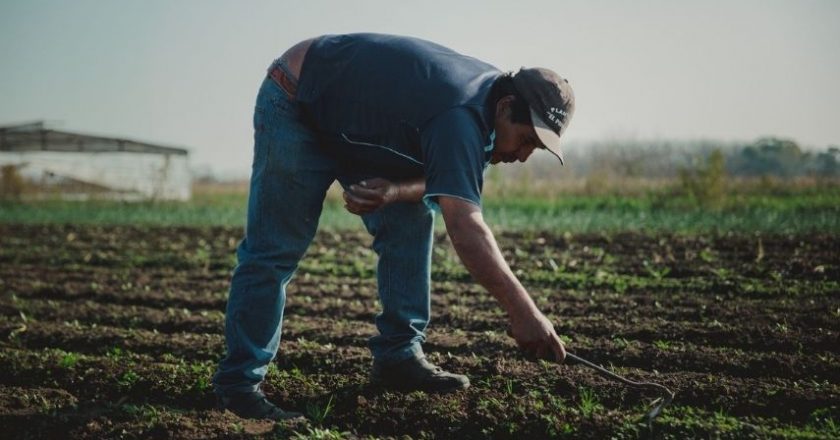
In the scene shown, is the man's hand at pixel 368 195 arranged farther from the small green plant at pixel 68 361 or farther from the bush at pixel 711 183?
the bush at pixel 711 183

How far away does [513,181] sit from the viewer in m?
18.2

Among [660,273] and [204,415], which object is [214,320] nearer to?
[204,415]

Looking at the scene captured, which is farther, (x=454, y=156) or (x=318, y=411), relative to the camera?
(x=318, y=411)

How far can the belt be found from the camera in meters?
3.03

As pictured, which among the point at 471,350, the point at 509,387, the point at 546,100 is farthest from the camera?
the point at 471,350

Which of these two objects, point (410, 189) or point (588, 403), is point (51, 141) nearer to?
point (410, 189)

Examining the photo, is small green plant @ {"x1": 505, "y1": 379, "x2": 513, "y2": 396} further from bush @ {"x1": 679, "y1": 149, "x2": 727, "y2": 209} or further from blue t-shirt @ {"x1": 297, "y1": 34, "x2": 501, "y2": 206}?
bush @ {"x1": 679, "y1": 149, "x2": 727, "y2": 209}

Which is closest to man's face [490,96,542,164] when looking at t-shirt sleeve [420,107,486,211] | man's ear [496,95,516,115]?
man's ear [496,95,516,115]

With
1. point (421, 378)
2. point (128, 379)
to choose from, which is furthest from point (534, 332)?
point (128, 379)

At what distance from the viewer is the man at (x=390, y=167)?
2.51 meters

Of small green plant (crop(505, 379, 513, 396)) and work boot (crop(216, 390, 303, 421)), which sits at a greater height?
small green plant (crop(505, 379, 513, 396))

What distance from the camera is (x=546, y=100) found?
8.73ft

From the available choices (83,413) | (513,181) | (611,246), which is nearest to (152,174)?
(513,181)

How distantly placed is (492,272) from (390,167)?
2.37ft
